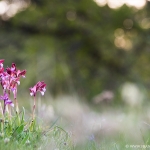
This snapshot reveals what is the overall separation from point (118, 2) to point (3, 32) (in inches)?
108

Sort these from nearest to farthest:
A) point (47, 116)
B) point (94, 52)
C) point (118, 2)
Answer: point (47, 116) → point (118, 2) → point (94, 52)

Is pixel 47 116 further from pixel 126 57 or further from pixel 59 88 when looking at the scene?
pixel 126 57

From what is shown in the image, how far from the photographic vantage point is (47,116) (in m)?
3.69

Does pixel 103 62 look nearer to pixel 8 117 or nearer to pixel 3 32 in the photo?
pixel 3 32

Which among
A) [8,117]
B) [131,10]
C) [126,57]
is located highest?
[131,10]

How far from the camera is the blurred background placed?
33.6 ft

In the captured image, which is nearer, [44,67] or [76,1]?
[44,67]

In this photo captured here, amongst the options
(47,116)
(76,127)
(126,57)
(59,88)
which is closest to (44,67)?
(59,88)

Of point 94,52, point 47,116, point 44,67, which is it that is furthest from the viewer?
point 94,52

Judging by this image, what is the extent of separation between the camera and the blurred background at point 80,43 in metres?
10.2

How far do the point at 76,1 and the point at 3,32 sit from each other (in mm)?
1850

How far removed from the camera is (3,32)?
11.0m

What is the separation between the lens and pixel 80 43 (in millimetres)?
11242

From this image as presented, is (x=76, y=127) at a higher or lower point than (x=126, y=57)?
lower
